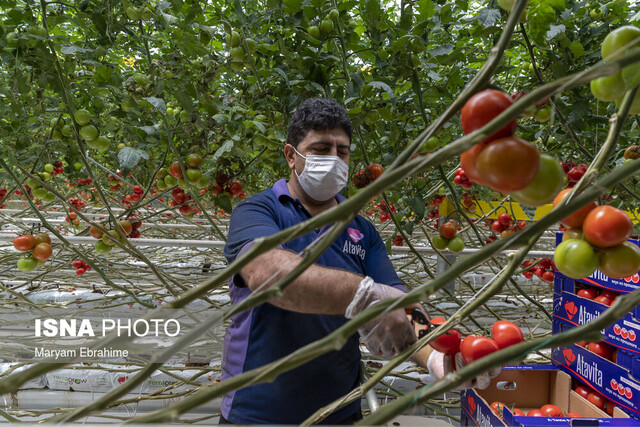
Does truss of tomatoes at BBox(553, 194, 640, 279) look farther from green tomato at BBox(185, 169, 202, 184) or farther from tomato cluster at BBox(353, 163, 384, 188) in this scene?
green tomato at BBox(185, 169, 202, 184)

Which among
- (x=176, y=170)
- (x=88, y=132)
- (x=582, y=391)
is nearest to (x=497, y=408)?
(x=582, y=391)

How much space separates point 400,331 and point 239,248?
0.43 meters

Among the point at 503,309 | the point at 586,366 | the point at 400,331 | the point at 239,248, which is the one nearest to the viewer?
the point at 400,331

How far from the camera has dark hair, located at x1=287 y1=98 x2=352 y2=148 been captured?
1.19 metres

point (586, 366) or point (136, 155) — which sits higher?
point (136, 155)

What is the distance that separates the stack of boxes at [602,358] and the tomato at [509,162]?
3.26 feet

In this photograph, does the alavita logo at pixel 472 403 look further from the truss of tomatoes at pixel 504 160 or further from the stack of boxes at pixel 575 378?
the truss of tomatoes at pixel 504 160

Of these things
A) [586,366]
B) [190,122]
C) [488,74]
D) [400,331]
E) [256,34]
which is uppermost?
[256,34]

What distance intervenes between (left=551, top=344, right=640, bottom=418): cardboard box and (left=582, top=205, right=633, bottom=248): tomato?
949 millimetres

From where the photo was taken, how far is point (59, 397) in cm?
240

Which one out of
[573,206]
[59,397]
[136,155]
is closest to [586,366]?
[573,206]

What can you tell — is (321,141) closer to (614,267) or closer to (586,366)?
(614,267)

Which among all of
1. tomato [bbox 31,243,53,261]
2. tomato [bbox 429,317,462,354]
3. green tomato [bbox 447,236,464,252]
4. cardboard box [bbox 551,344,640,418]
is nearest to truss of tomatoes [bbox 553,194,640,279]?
tomato [bbox 429,317,462,354]

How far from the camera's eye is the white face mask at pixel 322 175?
1220 millimetres
